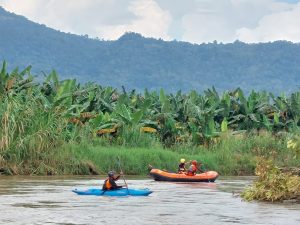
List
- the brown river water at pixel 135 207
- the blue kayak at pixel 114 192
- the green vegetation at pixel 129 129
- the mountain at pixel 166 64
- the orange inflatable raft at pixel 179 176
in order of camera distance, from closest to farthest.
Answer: the brown river water at pixel 135 207, the blue kayak at pixel 114 192, the orange inflatable raft at pixel 179 176, the green vegetation at pixel 129 129, the mountain at pixel 166 64

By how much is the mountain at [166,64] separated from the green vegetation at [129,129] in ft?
429

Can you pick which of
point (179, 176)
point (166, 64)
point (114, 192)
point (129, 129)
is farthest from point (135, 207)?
point (166, 64)

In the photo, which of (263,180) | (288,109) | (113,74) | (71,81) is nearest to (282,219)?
(263,180)

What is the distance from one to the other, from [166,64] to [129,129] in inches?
6097

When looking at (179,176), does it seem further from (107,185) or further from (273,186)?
(273,186)

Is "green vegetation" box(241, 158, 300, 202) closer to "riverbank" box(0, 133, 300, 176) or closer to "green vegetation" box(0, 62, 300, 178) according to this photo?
"green vegetation" box(0, 62, 300, 178)

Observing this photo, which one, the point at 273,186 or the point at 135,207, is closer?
the point at 135,207

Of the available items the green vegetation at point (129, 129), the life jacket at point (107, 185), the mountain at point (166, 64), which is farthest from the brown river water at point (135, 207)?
the mountain at point (166, 64)

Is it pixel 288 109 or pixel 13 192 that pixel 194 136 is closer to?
pixel 288 109

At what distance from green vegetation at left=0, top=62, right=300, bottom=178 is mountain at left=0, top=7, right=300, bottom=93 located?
429ft

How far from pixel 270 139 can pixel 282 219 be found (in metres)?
21.6

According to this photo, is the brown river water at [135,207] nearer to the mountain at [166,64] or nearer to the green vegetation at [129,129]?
the green vegetation at [129,129]

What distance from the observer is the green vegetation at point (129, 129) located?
33469 mm

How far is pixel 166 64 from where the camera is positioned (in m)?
194
